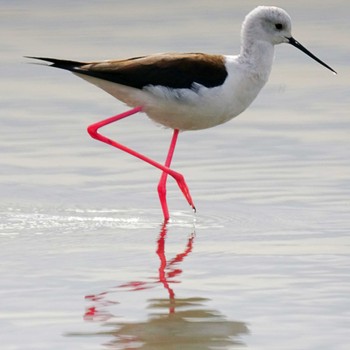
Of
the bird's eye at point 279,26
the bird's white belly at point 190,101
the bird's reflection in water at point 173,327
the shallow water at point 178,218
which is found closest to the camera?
the bird's reflection in water at point 173,327

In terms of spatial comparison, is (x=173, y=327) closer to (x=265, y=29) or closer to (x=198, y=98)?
(x=198, y=98)

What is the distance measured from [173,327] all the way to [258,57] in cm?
350

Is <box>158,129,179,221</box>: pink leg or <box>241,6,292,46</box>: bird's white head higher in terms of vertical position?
<box>241,6,292,46</box>: bird's white head

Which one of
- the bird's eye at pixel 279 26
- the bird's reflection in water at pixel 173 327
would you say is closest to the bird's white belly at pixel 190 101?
the bird's eye at pixel 279 26

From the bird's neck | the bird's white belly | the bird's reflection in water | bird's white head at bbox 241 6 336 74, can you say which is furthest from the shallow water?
bird's white head at bbox 241 6 336 74

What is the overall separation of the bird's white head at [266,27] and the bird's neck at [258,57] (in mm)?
47

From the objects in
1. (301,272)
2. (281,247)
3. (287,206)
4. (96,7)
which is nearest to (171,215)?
(287,206)

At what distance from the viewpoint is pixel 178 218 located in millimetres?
9688

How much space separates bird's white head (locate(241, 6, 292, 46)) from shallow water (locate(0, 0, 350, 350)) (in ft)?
2.83

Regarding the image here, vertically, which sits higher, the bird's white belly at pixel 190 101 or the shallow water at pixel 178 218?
the bird's white belly at pixel 190 101

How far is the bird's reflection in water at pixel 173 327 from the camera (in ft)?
22.2

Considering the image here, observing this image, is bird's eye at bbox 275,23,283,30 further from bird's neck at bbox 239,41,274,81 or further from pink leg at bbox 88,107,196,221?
pink leg at bbox 88,107,196,221

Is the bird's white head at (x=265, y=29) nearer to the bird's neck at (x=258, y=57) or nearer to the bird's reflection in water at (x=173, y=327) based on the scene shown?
the bird's neck at (x=258, y=57)

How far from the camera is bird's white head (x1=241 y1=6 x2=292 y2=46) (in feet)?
34.0
